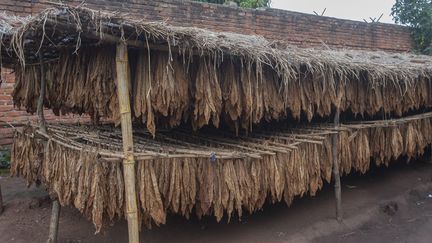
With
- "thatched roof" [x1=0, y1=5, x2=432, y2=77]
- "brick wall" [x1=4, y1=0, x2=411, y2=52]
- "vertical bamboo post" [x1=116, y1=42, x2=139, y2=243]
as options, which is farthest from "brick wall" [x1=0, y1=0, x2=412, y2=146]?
"vertical bamboo post" [x1=116, y1=42, x2=139, y2=243]

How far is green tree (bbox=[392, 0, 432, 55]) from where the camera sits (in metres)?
11.0

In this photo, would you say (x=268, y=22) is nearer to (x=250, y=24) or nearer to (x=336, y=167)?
(x=250, y=24)

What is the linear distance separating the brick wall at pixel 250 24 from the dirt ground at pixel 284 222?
1.68 metres

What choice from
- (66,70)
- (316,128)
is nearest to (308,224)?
(316,128)

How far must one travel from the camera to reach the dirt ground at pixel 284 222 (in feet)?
15.4

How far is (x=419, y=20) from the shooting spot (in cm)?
1122

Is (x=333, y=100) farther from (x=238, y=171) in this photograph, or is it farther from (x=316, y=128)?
(x=238, y=171)

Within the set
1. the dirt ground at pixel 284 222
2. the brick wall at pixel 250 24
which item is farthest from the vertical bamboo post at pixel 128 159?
the brick wall at pixel 250 24

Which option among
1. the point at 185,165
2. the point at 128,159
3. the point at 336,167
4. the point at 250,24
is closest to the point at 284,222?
the point at 336,167

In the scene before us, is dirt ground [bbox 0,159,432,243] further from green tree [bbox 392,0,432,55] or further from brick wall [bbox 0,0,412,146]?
green tree [bbox 392,0,432,55]

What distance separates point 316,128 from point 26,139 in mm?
4003

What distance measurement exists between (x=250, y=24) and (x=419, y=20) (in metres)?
6.24

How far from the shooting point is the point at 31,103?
464 cm

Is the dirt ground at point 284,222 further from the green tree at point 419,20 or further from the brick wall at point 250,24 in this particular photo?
the green tree at point 419,20
